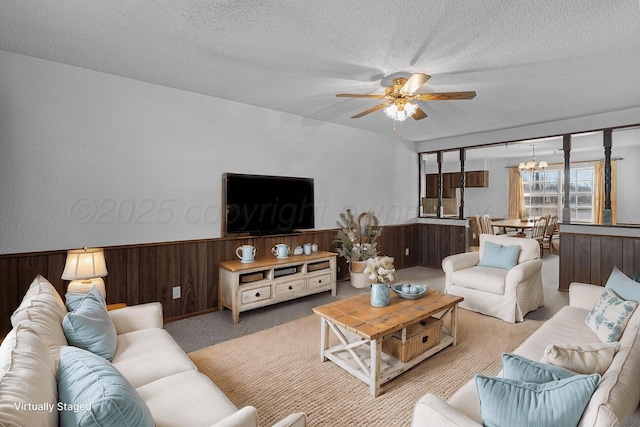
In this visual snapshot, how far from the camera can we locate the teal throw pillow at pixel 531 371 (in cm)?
117

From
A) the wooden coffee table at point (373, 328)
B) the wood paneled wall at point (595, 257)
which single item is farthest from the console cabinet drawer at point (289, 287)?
the wood paneled wall at point (595, 257)

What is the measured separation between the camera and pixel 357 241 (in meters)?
4.98

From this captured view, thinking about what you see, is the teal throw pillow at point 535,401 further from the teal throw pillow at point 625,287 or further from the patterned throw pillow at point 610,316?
the teal throw pillow at point 625,287

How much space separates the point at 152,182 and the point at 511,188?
28.8 ft

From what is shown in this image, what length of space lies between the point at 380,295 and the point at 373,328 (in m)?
0.47

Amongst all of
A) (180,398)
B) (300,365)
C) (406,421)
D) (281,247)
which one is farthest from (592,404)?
(281,247)

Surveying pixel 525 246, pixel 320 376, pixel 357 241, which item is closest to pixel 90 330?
pixel 320 376

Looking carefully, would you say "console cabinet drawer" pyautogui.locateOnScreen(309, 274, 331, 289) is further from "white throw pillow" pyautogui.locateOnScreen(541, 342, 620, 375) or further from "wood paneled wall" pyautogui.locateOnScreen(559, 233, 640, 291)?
"wood paneled wall" pyautogui.locateOnScreen(559, 233, 640, 291)

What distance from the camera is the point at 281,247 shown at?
3953mm

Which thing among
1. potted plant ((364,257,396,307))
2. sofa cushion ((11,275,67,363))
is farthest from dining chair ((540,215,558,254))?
sofa cushion ((11,275,67,363))

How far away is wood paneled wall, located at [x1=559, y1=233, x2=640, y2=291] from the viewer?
3942 mm

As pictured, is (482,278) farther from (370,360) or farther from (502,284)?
(370,360)

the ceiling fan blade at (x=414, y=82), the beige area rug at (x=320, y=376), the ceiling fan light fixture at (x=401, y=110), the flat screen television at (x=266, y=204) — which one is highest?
the ceiling fan blade at (x=414, y=82)

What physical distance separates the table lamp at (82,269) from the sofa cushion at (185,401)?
126 cm
